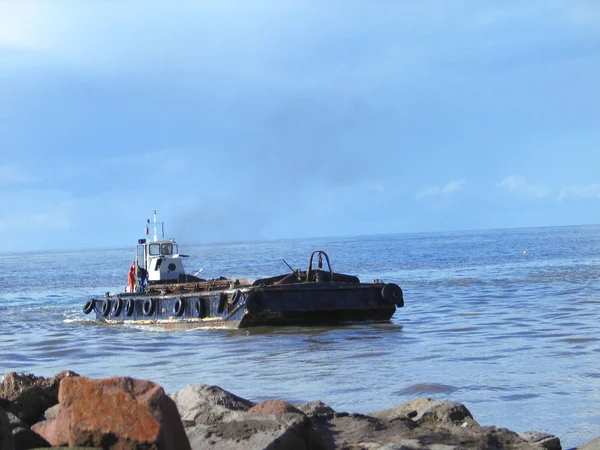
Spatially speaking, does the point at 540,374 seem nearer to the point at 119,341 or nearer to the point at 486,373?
the point at 486,373

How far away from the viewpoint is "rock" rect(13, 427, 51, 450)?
5.70m

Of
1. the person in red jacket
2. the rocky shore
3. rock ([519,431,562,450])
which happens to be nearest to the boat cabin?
the person in red jacket

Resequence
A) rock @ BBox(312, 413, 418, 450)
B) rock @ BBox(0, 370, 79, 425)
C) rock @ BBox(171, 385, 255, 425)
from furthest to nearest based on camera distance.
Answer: rock @ BBox(0, 370, 79, 425)
rock @ BBox(171, 385, 255, 425)
rock @ BBox(312, 413, 418, 450)

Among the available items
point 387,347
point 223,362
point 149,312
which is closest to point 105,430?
point 223,362

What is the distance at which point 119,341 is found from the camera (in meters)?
19.6

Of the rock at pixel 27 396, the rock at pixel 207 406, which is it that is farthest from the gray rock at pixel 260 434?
the rock at pixel 27 396

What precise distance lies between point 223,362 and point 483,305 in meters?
11.7

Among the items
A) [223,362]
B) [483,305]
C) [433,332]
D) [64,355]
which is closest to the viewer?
[223,362]

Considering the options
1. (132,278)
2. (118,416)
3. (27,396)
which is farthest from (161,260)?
(118,416)

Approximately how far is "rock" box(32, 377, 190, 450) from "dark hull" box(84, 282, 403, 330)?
13.6 metres

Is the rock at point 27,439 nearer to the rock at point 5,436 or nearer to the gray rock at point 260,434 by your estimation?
the rock at point 5,436

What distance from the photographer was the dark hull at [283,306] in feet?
62.6

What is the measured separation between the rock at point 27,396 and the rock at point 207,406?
3.86ft

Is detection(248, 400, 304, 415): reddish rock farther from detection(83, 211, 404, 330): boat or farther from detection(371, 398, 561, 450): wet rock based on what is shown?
detection(83, 211, 404, 330): boat
